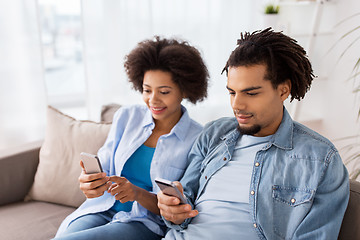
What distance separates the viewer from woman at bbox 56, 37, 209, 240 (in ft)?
4.84

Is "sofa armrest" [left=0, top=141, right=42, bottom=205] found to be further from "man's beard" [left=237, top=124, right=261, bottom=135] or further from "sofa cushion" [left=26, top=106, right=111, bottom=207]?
"man's beard" [left=237, top=124, right=261, bottom=135]

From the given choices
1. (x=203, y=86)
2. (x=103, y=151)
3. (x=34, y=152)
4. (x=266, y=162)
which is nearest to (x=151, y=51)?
(x=203, y=86)

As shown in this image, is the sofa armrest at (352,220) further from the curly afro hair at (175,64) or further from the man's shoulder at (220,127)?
the curly afro hair at (175,64)

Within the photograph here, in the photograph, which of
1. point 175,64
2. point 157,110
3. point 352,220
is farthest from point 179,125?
point 352,220

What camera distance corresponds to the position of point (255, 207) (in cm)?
122

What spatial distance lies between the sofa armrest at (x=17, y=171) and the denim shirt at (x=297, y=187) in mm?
893

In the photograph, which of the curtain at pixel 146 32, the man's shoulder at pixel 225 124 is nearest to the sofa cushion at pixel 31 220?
the man's shoulder at pixel 225 124

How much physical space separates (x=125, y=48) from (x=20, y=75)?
661mm

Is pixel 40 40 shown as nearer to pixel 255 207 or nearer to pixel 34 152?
pixel 34 152

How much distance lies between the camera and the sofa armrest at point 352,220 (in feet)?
3.93

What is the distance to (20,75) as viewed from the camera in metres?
2.31

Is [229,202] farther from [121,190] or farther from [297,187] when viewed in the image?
[121,190]

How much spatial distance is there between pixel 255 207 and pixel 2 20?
177 cm

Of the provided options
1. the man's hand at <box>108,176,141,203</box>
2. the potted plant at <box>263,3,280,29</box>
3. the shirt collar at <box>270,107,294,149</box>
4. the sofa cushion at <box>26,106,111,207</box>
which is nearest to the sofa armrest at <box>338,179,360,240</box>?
the shirt collar at <box>270,107,294,149</box>
